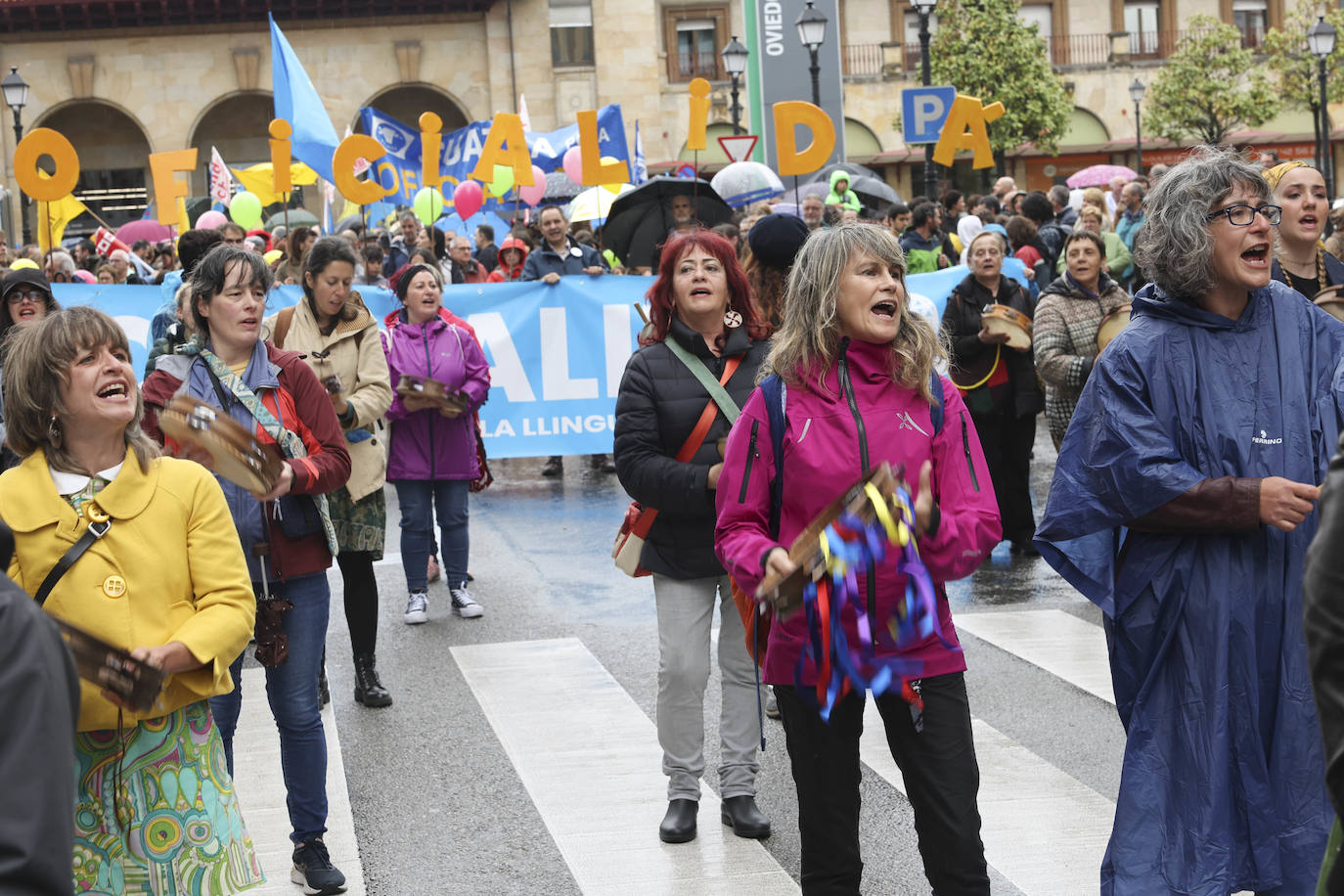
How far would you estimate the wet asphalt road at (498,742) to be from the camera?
499 cm

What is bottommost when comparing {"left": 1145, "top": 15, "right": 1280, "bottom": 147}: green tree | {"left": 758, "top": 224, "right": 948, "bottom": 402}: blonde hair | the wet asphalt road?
the wet asphalt road

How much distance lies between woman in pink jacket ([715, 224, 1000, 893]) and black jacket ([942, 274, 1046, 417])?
5603 mm

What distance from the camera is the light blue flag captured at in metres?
13.3

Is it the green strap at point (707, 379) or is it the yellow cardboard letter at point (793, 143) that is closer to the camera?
the green strap at point (707, 379)

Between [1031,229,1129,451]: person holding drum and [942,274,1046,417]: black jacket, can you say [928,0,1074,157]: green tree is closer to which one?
[942,274,1046,417]: black jacket

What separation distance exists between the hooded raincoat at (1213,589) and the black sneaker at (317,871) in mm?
2282

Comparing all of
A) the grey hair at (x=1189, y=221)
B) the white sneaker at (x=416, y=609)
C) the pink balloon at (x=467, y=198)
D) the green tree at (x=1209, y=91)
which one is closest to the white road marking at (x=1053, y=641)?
the white sneaker at (x=416, y=609)

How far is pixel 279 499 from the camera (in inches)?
190

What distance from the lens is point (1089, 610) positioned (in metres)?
8.07

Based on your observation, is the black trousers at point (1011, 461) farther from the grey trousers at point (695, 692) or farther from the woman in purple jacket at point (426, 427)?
the grey trousers at point (695, 692)

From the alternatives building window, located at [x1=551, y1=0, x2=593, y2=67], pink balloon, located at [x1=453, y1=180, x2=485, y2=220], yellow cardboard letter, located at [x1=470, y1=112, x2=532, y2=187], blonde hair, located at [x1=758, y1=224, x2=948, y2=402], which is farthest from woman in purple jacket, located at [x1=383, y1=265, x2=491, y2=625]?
building window, located at [x1=551, y1=0, x2=593, y2=67]

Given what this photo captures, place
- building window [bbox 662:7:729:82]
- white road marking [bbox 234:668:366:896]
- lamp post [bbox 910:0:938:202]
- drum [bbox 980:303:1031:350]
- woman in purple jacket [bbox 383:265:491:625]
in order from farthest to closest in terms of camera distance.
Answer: building window [bbox 662:7:729:82]
lamp post [bbox 910:0:938:202]
drum [bbox 980:303:1031:350]
woman in purple jacket [bbox 383:265:491:625]
white road marking [bbox 234:668:366:896]

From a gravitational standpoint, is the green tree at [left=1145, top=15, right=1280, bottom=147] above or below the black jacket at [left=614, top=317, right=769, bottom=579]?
above

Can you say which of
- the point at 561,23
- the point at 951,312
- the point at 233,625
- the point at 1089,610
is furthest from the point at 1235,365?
the point at 561,23
